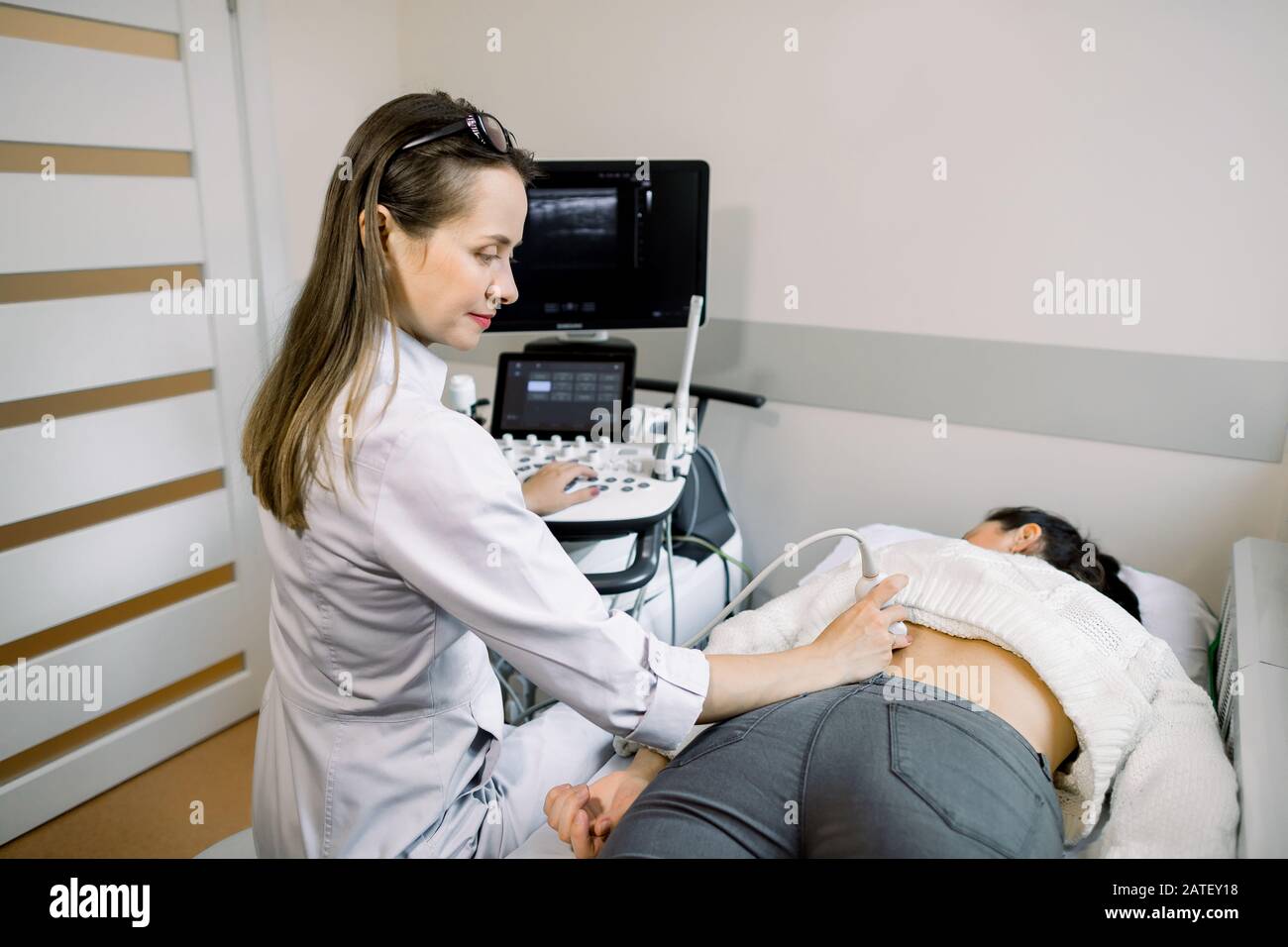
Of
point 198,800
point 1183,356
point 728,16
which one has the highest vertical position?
point 728,16

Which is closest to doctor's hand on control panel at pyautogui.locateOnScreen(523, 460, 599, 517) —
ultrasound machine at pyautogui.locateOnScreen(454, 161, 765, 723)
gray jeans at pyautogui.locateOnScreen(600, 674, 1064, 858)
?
ultrasound machine at pyautogui.locateOnScreen(454, 161, 765, 723)

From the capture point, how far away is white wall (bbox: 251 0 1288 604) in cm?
175

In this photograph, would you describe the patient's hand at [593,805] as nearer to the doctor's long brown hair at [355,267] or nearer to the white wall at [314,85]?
the doctor's long brown hair at [355,267]

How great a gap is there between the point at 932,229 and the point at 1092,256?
336 millimetres

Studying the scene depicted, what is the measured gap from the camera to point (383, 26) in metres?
2.58

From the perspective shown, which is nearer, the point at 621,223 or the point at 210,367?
the point at 621,223

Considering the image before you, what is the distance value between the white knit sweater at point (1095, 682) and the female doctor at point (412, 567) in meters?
0.25

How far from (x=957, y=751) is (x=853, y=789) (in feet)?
0.46

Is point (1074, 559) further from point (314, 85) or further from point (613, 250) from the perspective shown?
point (314, 85)

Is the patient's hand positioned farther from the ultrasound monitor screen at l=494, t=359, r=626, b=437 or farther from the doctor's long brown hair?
the ultrasound monitor screen at l=494, t=359, r=626, b=437

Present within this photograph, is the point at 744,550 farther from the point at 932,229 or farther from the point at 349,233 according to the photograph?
the point at 349,233

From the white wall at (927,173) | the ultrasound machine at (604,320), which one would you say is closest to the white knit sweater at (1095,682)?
the ultrasound machine at (604,320)

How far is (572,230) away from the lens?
6.53 feet
